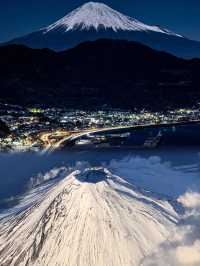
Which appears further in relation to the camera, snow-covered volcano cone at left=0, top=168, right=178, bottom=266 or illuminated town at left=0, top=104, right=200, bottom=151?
illuminated town at left=0, top=104, right=200, bottom=151

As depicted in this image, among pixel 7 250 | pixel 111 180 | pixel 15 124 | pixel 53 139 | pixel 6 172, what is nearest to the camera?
pixel 7 250

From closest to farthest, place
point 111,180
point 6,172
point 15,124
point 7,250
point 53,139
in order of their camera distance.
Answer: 1. point 7,250
2. point 111,180
3. point 6,172
4. point 53,139
5. point 15,124

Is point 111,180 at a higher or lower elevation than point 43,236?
higher

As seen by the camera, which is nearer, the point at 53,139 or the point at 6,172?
the point at 6,172

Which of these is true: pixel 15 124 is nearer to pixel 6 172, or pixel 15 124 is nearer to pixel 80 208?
pixel 6 172

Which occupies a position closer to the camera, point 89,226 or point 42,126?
point 89,226

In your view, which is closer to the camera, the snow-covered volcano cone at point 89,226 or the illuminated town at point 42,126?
the snow-covered volcano cone at point 89,226

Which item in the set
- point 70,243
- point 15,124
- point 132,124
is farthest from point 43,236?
point 132,124
